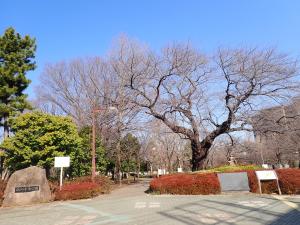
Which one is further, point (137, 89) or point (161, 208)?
point (137, 89)

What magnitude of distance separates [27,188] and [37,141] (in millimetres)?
4244

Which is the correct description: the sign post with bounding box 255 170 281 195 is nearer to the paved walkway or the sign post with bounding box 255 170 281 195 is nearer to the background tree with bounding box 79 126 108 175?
the paved walkway

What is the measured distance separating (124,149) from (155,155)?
17853 mm

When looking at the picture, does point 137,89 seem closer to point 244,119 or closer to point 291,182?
point 244,119

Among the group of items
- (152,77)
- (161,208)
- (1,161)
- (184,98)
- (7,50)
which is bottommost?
(161,208)

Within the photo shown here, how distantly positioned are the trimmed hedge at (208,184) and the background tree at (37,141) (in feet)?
21.2

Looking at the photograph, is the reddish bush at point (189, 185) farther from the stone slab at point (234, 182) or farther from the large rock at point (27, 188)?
the large rock at point (27, 188)

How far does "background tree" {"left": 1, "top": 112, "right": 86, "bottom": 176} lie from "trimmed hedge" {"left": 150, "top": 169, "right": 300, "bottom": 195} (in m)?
6.47

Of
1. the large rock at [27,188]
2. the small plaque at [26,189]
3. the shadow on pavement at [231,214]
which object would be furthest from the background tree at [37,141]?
the shadow on pavement at [231,214]

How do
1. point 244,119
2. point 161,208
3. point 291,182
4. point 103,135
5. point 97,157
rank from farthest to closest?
point 103,135 → point 97,157 → point 244,119 → point 291,182 → point 161,208

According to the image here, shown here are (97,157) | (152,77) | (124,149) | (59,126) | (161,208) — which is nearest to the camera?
(161,208)

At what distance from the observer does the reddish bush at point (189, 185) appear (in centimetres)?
1500

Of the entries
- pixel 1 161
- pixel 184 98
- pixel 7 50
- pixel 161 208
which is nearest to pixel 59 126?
pixel 1 161

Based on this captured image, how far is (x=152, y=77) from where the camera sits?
2183 cm
